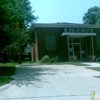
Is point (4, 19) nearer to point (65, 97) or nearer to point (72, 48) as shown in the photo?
point (65, 97)

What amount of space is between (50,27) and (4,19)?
41.2 ft

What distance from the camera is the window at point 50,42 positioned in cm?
2550

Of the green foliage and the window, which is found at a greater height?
the window

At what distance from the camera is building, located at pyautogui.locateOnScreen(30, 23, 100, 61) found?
25406 mm

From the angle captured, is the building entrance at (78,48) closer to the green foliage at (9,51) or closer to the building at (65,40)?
the building at (65,40)

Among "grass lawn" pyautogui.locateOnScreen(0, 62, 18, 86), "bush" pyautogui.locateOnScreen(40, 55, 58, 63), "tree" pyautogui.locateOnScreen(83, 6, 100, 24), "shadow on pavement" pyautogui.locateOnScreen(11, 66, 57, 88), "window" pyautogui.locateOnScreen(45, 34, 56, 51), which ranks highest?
"tree" pyautogui.locateOnScreen(83, 6, 100, 24)

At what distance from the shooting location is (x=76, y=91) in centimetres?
759

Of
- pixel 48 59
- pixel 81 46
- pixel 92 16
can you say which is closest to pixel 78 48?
pixel 81 46

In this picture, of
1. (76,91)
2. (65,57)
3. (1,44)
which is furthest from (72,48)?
(76,91)

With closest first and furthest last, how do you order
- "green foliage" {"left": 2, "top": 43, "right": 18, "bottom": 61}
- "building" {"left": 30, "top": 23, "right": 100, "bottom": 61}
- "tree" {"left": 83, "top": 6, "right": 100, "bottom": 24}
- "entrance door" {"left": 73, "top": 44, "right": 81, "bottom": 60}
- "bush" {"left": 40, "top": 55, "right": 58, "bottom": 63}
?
"green foliage" {"left": 2, "top": 43, "right": 18, "bottom": 61} < "bush" {"left": 40, "top": 55, "right": 58, "bottom": 63} < "building" {"left": 30, "top": 23, "right": 100, "bottom": 61} < "entrance door" {"left": 73, "top": 44, "right": 81, "bottom": 60} < "tree" {"left": 83, "top": 6, "right": 100, "bottom": 24}

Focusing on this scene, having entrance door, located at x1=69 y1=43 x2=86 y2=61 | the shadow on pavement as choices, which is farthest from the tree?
the shadow on pavement

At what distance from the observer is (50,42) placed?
2559cm

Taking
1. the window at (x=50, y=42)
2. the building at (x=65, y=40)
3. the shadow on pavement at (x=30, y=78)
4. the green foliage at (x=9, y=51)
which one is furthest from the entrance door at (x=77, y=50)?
the shadow on pavement at (x=30, y=78)

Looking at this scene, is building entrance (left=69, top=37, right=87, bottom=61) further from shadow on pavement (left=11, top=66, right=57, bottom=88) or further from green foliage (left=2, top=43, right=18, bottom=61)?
shadow on pavement (left=11, top=66, right=57, bottom=88)
